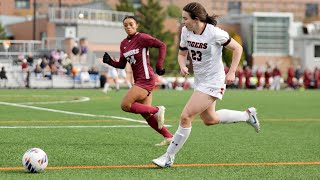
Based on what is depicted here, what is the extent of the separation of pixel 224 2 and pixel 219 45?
18954cm

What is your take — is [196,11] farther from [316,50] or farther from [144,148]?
[316,50]

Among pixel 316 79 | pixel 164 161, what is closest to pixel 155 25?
pixel 316 79

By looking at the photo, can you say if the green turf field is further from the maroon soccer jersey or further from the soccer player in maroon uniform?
the maroon soccer jersey

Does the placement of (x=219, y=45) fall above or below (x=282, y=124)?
above

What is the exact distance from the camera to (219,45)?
1080 centimetres

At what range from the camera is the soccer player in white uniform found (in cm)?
1052

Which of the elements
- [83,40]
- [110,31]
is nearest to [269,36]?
[110,31]

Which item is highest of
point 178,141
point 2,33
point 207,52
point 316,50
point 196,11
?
point 196,11

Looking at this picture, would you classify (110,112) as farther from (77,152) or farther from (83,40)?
(83,40)

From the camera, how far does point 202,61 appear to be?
1084cm

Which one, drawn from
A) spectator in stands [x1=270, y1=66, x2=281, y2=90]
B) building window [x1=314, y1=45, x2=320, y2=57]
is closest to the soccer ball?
spectator in stands [x1=270, y1=66, x2=281, y2=90]

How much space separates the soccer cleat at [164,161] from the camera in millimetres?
10328

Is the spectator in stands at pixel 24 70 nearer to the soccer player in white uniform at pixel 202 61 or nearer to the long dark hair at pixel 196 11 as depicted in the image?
the soccer player in white uniform at pixel 202 61

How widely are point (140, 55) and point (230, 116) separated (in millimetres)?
2422
